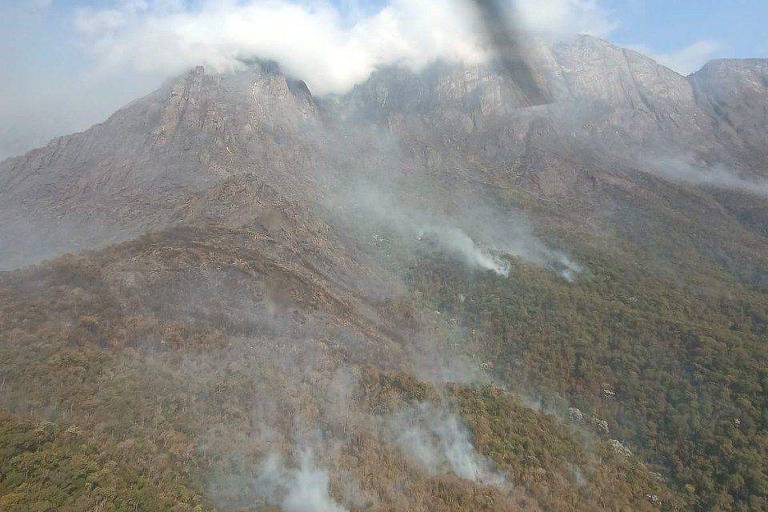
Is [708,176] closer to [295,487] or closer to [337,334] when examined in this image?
[337,334]

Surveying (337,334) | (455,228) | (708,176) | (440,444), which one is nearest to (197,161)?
(337,334)

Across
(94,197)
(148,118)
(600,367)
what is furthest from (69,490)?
(148,118)

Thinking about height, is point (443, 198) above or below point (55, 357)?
below

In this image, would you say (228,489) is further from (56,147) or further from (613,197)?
(613,197)

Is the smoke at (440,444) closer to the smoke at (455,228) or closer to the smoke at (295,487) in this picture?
the smoke at (295,487)

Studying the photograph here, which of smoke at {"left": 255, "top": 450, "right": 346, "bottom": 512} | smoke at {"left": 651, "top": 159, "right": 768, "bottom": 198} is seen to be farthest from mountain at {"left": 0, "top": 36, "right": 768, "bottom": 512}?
smoke at {"left": 651, "top": 159, "right": 768, "bottom": 198}
